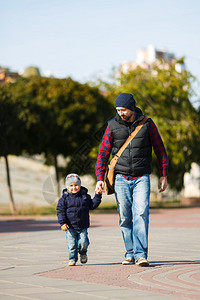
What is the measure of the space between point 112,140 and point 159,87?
869 inches

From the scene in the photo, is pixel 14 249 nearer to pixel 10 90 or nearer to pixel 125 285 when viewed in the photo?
pixel 125 285

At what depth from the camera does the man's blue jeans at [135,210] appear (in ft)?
20.7

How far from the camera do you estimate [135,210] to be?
6.38 m

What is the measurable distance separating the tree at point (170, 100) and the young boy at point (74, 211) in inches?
816

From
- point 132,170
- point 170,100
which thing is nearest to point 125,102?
point 132,170

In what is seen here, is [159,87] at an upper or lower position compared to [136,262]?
upper

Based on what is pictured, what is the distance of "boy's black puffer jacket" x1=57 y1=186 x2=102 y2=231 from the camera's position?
6.50 metres

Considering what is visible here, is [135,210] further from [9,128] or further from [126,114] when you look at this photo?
[9,128]

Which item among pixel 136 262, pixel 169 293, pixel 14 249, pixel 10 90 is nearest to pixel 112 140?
pixel 136 262

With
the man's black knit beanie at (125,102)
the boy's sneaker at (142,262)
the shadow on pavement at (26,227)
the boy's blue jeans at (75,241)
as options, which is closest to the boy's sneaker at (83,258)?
the boy's blue jeans at (75,241)

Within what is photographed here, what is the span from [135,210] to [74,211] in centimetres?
71

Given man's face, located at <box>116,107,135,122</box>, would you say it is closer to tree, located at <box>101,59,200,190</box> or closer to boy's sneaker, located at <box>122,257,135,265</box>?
boy's sneaker, located at <box>122,257,135,265</box>

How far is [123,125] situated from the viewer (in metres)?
6.48

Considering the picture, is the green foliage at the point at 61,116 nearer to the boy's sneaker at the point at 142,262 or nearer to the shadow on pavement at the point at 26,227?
Answer: the shadow on pavement at the point at 26,227
